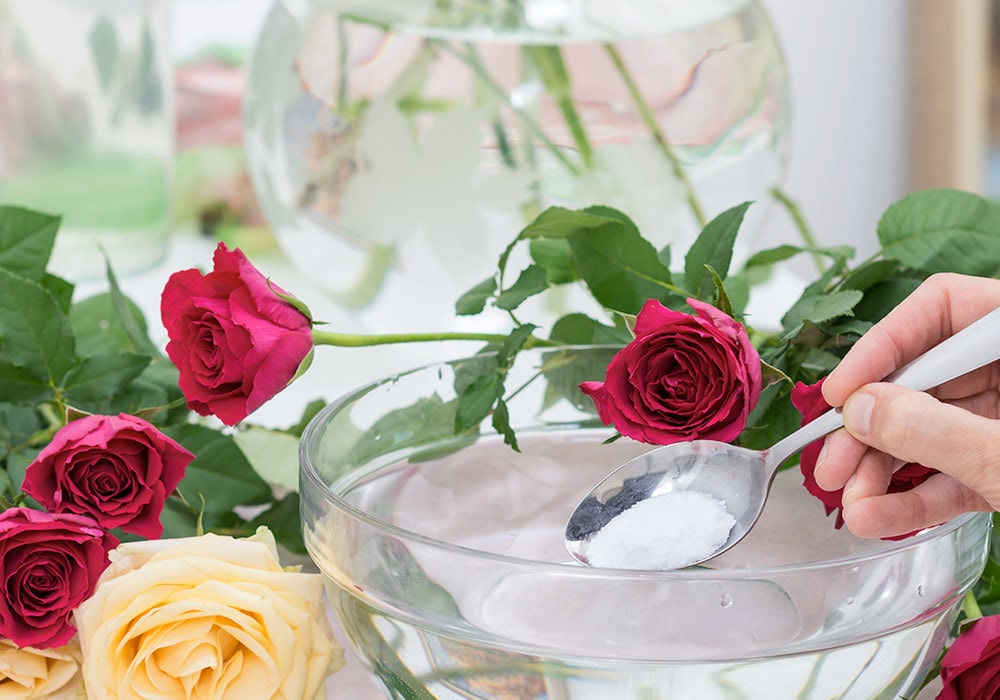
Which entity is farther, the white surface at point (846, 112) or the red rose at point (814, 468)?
the white surface at point (846, 112)

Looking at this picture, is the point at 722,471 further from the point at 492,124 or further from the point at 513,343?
the point at 492,124

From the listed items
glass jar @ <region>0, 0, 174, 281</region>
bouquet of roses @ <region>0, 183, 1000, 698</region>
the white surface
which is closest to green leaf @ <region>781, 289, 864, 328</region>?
bouquet of roses @ <region>0, 183, 1000, 698</region>

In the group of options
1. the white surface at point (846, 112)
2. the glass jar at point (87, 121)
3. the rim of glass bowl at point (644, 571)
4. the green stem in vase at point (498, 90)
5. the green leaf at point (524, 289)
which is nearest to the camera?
the rim of glass bowl at point (644, 571)

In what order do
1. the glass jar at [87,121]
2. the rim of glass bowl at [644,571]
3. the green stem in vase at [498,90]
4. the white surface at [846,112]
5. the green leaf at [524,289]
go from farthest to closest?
the white surface at [846,112] → the glass jar at [87,121] → the green stem in vase at [498,90] → the green leaf at [524,289] → the rim of glass bowl at [644,571]

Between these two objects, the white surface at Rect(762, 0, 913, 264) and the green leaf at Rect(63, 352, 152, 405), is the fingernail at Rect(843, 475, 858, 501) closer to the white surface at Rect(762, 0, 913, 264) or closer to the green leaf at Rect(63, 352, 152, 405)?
the green leaf at Rect(63, 352, 152, 405)

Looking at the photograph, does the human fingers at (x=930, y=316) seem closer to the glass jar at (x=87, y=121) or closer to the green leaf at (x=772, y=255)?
the green leaf at (x=772, y=255)

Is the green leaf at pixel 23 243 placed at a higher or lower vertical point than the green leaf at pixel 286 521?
higher

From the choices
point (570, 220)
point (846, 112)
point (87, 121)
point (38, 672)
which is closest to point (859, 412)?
point (570, 220)

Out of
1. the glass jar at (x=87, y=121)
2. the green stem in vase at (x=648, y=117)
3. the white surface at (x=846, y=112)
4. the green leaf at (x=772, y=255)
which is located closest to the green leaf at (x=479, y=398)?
the green leaf at (x=772, y=255)

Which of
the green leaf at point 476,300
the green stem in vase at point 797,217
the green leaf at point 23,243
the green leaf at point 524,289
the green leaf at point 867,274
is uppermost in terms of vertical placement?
the green leaf at point 23,243

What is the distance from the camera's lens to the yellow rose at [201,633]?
11.5 inches

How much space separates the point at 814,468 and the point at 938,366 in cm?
5

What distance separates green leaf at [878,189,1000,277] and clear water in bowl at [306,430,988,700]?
0.12 metres

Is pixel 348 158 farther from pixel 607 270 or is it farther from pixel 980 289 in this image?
pixel 980 289
